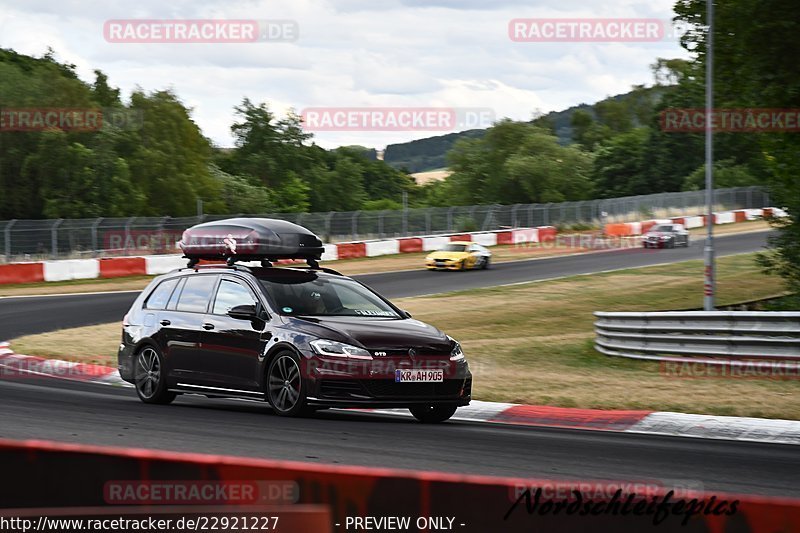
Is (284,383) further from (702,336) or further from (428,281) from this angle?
(428,281)

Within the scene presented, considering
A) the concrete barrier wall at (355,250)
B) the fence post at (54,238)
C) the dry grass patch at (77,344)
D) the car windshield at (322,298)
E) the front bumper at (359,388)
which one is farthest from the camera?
the fence post at (54,238)

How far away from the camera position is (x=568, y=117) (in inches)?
5719

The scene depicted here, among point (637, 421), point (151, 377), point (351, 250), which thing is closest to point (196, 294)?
point (151, 377)

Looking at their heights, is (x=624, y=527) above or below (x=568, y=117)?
below

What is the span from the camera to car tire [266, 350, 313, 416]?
10.1 meters

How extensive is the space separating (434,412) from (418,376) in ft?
2.12

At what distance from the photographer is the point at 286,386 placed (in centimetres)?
1030

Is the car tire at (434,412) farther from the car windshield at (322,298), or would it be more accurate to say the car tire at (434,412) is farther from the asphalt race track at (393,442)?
the car windshield at (322,298)

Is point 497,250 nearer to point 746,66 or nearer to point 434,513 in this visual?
point 746,66

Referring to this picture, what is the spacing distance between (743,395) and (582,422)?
2808mm

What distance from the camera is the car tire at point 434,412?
10727 millimetres

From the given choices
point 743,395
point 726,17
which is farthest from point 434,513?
point 726,17

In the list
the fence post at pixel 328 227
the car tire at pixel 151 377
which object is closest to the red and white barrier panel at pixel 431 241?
the fence post at pixel 328 227

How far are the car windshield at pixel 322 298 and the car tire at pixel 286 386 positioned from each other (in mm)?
569
